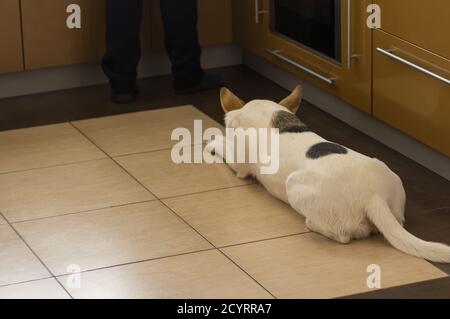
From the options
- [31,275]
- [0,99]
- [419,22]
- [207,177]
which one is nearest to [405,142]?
[419,22]

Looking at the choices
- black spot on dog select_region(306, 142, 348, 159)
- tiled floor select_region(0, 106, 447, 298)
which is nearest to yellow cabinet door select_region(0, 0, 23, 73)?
tiled floor select_region(0, 106, 447, 298)

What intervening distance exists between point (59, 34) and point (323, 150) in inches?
74.2

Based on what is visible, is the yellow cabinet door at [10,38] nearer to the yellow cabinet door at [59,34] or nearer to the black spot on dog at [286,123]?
the yellow cabinet door at [59,34]

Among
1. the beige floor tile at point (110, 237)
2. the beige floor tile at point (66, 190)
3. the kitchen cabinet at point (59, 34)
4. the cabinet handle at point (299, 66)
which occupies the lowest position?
the beige floor tile at point (110, 237)

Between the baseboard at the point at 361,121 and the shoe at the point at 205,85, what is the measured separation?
0.87ft

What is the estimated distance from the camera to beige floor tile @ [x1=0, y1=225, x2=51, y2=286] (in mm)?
3043

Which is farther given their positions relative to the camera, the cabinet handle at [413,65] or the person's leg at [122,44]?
the person's leg at [122,44]

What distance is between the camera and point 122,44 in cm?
466

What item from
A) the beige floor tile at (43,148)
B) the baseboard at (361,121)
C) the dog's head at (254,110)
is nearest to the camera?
the dog's head at (254,110)

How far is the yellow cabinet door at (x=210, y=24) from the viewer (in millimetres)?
4977

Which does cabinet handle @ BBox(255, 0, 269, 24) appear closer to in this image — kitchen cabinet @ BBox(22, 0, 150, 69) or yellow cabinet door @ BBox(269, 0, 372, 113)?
yellow cabinet door @ BBox(269, 0, 372, 113)

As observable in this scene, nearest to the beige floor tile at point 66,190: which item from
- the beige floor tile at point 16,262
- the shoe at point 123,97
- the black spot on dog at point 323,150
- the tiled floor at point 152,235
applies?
the tiled floor at point 152,235

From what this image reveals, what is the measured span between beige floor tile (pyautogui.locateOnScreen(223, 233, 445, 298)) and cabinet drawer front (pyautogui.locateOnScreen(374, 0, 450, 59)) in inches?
29.3

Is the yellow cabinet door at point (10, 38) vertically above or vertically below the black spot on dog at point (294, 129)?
above
